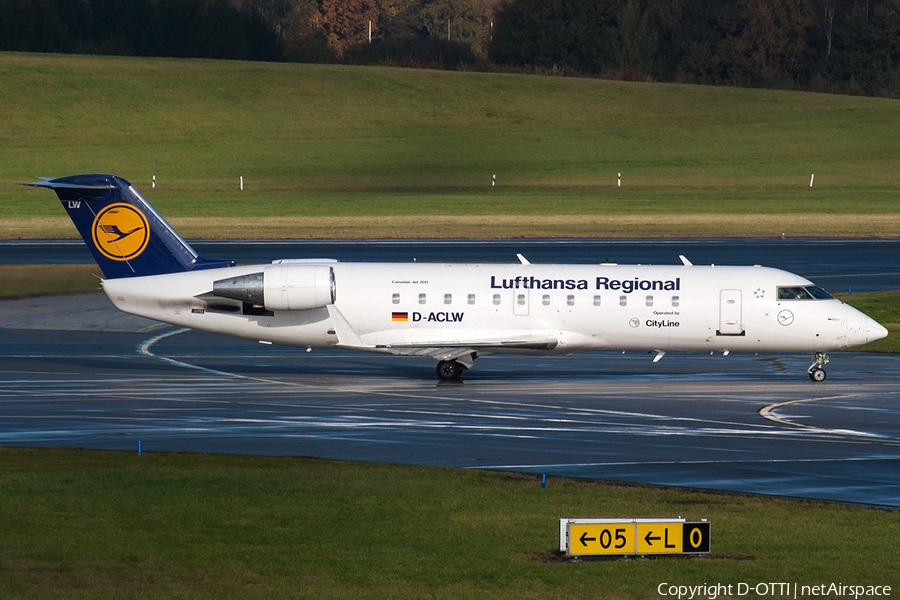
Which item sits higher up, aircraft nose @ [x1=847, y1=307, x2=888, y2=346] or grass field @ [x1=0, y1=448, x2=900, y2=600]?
aircraft nose @ [x1=847, y1=307, x2=888, y2=346]

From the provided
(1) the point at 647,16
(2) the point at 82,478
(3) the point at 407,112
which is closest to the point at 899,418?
(2) the point at 82,478

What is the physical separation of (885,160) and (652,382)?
94.2m

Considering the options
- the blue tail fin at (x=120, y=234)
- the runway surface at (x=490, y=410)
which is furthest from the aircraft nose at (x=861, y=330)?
the blue tail fin at (x=120, y=234)

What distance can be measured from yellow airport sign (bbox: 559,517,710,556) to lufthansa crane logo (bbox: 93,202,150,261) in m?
22.0

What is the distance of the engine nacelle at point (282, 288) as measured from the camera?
3384 cm

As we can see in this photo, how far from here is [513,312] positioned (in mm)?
34531

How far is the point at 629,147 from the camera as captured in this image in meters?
125

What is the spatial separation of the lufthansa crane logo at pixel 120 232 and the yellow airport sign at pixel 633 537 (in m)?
22.0

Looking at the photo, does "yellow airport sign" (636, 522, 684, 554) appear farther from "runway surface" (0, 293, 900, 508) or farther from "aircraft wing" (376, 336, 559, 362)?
"aircraft wing" (376, 336, 559, 362)

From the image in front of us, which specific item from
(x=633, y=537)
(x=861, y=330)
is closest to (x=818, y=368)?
(x=861, y=330)

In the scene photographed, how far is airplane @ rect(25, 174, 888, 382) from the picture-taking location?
34.4m

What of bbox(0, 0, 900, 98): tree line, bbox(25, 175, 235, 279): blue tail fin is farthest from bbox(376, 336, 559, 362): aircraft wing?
bbox(0, 0, 900, 98): tree line

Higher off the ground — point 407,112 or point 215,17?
point 215,17

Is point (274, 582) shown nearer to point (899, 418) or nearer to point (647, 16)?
point (899, 418)
